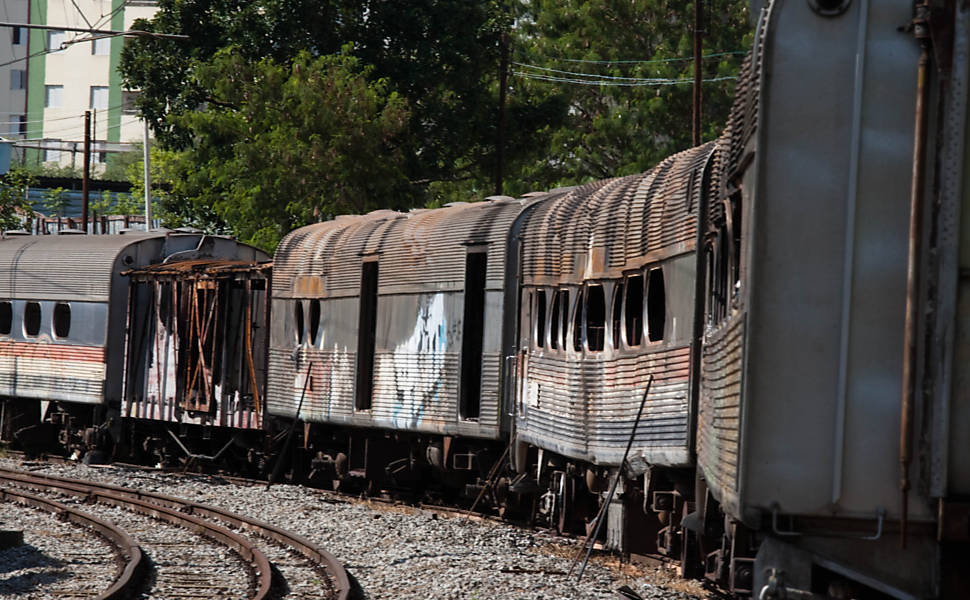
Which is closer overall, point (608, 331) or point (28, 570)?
point (608, 331)

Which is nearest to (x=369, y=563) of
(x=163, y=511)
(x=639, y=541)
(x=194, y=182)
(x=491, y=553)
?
(x=491, y=553)

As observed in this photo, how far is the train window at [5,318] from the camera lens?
27234mm

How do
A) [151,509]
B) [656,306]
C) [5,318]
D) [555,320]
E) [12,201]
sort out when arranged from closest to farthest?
[656,306] → [555,320] → [151,509] → [5,318] → [12,201]

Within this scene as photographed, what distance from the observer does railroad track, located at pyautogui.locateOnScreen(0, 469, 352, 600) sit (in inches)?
469

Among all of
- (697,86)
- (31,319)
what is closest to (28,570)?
(31,319)

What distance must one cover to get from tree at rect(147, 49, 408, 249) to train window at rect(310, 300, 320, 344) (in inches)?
450

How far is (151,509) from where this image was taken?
17.7 m

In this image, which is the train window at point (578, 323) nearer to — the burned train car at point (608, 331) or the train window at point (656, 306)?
the burned train car at point (608, 331)

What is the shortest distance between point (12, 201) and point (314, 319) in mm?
31826

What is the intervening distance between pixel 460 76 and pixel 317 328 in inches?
805

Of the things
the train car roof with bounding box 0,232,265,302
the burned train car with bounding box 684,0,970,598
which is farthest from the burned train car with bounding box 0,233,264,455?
the burned train car with bounding box 684,0,970,598

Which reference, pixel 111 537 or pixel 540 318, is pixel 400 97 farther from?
pixel 111 537

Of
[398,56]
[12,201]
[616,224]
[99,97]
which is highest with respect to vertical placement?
[99,97]

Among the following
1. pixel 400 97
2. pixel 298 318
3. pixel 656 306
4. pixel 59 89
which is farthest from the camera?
pixel 59 89
